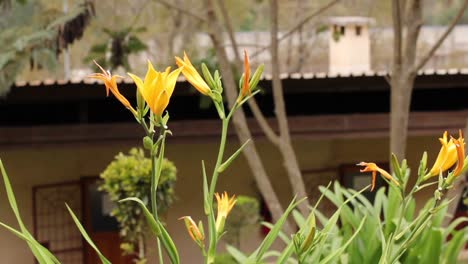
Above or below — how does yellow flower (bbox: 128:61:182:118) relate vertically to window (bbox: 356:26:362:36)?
below

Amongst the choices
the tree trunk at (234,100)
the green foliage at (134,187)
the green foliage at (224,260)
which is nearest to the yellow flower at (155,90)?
the green foliage at (134,187)

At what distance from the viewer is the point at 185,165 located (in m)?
8.48

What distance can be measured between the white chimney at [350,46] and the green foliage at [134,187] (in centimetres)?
539

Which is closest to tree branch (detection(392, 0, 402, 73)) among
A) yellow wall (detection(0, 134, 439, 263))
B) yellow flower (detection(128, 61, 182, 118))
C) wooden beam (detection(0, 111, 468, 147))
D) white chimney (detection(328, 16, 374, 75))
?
wooden beam (detection(0, 111, 468, 147))

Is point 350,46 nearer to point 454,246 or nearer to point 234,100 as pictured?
point 234,100

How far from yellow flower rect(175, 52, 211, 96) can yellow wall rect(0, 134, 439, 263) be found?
5.88m

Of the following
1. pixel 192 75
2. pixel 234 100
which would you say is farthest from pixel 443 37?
pixel 192 75

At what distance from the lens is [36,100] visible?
7594mm

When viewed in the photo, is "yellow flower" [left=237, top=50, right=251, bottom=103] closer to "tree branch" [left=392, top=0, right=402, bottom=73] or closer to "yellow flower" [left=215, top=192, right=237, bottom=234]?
"yellow flower" [left=215, top=192, right=237, bottom=234]

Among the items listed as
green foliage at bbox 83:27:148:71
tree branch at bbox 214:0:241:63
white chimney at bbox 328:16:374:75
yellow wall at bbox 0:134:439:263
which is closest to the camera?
tree branch at bbox 214:0:241:63

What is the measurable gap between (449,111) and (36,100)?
3.89m

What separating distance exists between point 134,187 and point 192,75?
3991mm

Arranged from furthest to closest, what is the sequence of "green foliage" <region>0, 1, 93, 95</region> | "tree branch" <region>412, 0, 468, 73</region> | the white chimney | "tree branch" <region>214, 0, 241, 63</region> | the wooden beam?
the white chimney → the wooden beam → "tree branch" <region>214, 0, 241, 63</region> → "tree branch" <region>412, 0, 468, 73</region> → "green foliage" <region>0, 1, 93, 95</region>

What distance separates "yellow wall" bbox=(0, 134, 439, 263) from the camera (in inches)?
317
